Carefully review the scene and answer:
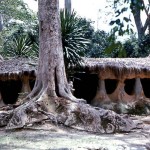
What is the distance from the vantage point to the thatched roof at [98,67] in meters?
12.0

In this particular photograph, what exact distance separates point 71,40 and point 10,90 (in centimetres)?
351

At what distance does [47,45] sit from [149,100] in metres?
5.34

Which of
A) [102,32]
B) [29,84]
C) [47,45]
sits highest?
[102,32]

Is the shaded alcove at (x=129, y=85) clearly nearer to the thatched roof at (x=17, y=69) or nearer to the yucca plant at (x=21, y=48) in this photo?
the thatched roof at (x=17, y=69)

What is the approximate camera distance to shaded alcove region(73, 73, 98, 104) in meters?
13.8

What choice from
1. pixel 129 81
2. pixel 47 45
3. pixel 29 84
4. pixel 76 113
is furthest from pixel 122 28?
pixel 129 81

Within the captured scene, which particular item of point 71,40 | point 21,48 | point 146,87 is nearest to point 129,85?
point 146,87

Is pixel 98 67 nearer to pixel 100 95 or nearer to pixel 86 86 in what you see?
pixel 100 95

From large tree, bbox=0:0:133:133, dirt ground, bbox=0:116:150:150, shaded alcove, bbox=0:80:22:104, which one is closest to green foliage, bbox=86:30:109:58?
shaded alcove, bbox=0:80:22:104

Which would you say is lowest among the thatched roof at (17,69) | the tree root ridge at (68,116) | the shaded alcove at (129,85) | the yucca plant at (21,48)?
the tree root ridge at (68,116)

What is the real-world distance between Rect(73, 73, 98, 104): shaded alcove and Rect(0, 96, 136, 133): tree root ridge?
15.7 ft

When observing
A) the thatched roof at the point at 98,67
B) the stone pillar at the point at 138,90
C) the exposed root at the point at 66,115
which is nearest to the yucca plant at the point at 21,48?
the thatched roof at the point at 98,67

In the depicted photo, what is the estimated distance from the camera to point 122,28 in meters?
1.62

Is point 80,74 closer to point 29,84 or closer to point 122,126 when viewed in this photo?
point 29,84
